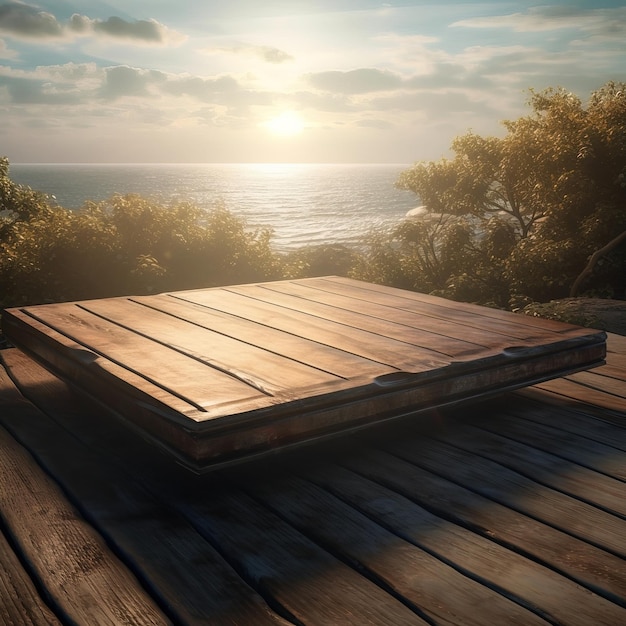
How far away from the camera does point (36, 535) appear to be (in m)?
1.80

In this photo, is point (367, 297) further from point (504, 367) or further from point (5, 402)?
point (5, 402)

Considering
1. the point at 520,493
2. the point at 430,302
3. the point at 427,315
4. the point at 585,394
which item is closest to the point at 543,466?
the point at 520,493

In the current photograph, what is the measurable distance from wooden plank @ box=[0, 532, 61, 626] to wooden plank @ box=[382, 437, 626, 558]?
1242 millimetres

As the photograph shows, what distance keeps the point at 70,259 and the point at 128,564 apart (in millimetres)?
7697

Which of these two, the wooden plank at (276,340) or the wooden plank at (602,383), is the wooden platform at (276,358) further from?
the wooden plank at (602,383)

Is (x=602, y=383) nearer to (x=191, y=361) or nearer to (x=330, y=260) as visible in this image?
(x=191, y=361)

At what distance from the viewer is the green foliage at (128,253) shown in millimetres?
8625

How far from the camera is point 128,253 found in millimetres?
9172

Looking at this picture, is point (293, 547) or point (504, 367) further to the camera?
point (504, 367)

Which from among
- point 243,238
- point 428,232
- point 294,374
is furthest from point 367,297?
point 428,232

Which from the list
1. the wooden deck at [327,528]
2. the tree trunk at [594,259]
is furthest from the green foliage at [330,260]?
the wooden deck at [327,528]

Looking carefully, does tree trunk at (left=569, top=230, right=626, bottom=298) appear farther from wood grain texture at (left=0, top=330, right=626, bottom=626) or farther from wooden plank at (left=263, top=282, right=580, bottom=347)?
wood grain texture at (left=0, top=330, right=626, bottom=626)

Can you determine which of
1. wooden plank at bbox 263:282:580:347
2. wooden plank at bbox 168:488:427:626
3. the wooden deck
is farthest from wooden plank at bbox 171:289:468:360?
wooden plank at bbox 168:488:427:626

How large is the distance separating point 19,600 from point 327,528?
0.76 m
